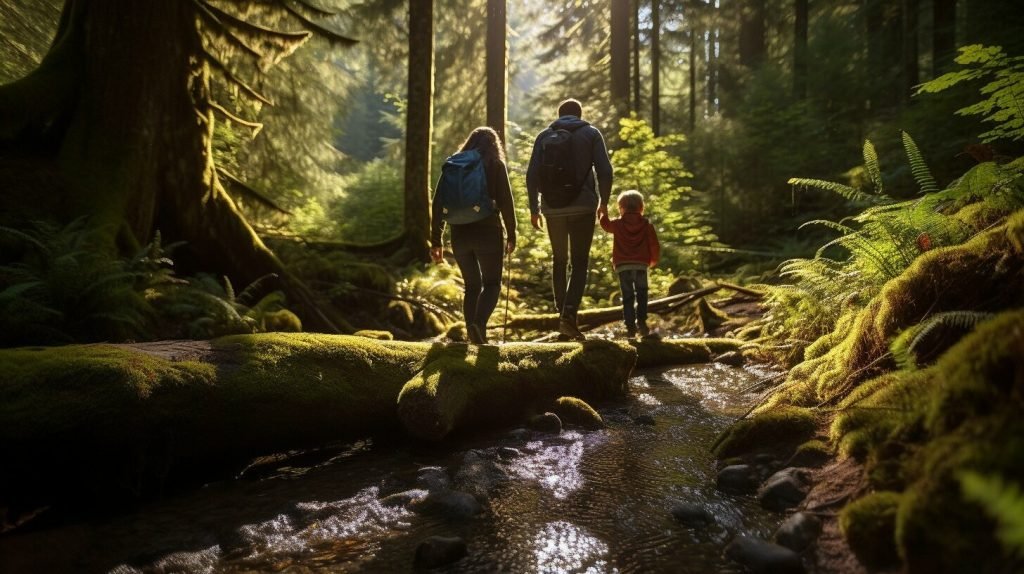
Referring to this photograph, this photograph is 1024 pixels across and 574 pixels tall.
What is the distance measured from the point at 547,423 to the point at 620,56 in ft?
58.5

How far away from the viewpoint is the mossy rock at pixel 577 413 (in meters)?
4.54

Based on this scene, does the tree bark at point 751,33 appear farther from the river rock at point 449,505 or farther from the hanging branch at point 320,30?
the river rock at point 449,505

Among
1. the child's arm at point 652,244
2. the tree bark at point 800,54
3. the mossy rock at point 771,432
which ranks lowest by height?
the mossy rock at point 771,432

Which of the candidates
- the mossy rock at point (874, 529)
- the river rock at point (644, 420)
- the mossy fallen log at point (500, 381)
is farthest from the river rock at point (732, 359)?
the mossy rock at point (874, 529)

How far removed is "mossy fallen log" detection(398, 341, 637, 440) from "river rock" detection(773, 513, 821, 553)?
229 cm

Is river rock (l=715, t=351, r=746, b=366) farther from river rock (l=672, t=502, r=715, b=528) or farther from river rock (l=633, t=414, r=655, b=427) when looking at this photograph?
river rock (l=672, t=502, r=715, b=528)

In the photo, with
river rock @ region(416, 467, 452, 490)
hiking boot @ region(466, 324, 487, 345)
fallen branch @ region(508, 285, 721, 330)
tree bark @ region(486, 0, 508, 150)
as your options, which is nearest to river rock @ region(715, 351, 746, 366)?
fallen branch @ region(508, 285, 721, 330)

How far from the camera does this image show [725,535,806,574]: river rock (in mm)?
2117

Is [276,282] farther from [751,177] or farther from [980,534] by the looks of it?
[751,177]

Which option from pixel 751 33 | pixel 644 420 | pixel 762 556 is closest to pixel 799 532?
pixel 762 556

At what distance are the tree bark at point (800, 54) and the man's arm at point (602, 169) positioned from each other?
13754 millimetres

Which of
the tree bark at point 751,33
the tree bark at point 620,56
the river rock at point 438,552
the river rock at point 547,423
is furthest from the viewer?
the tree bark at point 751,33

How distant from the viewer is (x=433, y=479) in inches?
134

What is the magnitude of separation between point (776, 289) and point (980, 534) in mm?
5186
